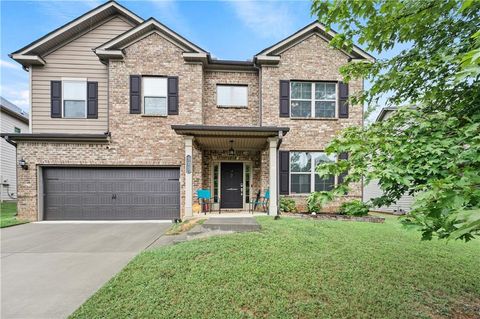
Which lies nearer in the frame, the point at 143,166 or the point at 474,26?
the point at 474,26

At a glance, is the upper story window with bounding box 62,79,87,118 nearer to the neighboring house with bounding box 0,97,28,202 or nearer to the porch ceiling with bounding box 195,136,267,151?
the porch ceiling with bounding box 195,136,267,151

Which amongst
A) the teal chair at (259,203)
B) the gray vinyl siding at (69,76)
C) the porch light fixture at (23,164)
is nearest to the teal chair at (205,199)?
the teal chair at (259,203)

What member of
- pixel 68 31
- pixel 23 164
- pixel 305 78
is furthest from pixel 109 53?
pixel 305 78

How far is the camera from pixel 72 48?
32.8ft

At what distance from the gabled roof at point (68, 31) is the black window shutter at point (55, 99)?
1.02 meters

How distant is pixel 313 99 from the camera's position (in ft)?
33.1

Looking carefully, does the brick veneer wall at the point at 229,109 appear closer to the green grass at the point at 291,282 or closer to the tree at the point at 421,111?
the green grass at the point at 291,282

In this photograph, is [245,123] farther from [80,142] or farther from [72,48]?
[72,48]

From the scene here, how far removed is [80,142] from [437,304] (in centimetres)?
1097

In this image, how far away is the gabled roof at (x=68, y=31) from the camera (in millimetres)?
9516

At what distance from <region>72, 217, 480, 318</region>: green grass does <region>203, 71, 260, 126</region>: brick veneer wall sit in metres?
5.91

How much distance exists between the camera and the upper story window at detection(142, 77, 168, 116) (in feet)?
31.4

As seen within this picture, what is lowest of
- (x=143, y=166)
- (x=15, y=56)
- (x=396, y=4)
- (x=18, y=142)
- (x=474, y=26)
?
(x=143, y=166)

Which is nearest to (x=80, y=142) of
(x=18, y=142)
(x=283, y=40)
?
(x=18, y=142)
